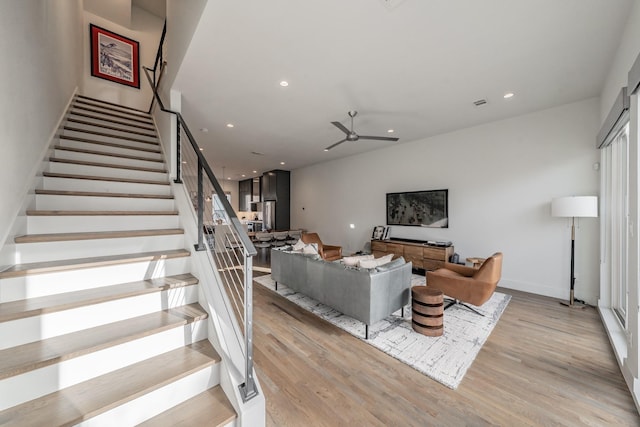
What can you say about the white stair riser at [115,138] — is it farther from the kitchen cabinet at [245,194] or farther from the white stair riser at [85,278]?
the kitchen cabinet at [245,194]

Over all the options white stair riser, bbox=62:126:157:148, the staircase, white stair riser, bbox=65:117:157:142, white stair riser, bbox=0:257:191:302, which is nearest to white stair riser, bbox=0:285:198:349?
the staircase

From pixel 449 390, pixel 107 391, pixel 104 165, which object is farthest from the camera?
pixel 104 165

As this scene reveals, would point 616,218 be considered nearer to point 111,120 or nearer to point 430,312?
point 430,312

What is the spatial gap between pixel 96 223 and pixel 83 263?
2.07 ft

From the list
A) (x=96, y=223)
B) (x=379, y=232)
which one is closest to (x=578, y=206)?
(x=379, y=232)

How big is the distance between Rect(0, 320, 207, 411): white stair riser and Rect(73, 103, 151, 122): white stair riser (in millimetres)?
4503

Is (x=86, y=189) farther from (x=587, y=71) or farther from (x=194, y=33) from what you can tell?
(x=587, y=71)

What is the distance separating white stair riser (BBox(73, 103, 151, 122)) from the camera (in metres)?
4.16

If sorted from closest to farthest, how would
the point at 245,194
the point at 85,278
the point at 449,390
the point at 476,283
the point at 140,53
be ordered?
the point at 85,278 < the point at 449,390 < the point at 476,283 < the point at 140,53 < the point at 245,194

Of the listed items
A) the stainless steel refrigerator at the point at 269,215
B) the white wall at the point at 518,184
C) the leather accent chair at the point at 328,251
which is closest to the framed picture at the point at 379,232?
the white wall at the point at 518,184

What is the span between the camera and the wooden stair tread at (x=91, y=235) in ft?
5.79

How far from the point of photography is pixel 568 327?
2904 millimetres

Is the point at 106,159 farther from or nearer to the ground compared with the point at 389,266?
farther from the ground

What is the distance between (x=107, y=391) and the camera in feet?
4.10
